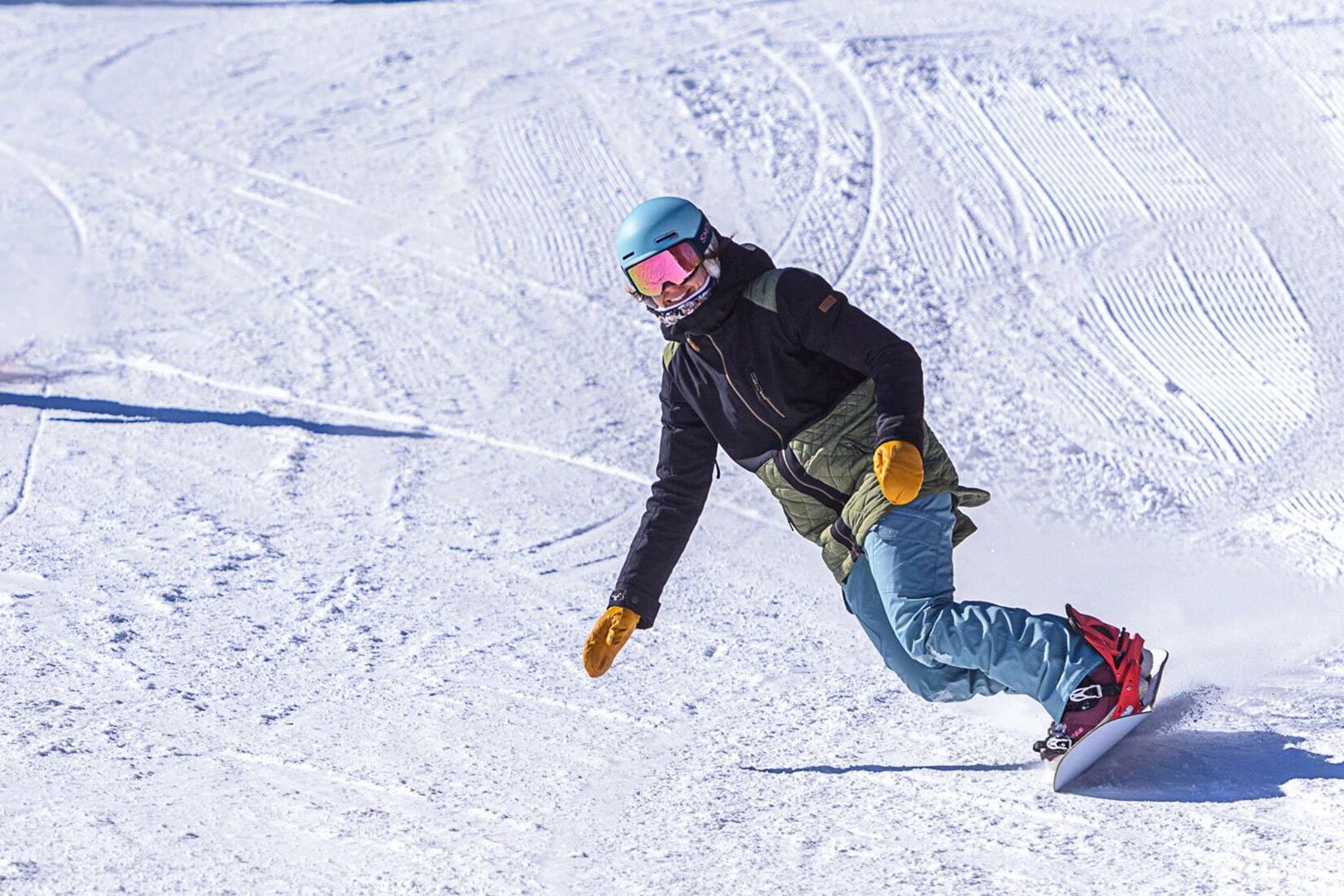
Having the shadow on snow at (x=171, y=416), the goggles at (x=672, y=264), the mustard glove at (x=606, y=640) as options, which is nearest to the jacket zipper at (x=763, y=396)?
the goggles at (x=672, y=264)

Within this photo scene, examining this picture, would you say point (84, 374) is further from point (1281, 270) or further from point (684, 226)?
point (1281, 270)

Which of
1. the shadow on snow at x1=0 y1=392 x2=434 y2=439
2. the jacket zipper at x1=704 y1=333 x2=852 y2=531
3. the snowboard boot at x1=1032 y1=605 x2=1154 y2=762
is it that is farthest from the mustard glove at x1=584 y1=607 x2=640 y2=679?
the shadow on snow at x1=0 y1=392 x2=434 y2=439

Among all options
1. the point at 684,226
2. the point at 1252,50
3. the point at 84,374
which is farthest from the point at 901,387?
the point at 1252,50

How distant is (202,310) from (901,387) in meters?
6.09

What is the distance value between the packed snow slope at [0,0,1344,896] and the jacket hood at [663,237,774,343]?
1210 millimetres

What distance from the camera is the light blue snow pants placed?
3.71 m

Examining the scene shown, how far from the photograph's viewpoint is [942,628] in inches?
148

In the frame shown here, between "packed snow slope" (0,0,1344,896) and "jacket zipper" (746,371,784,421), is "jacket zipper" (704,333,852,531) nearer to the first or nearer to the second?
"jacket zipper" (746,371,784,421)

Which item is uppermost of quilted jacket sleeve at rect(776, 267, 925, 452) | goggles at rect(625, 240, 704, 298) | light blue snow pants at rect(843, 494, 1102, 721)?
goggles at rect(625, 240, 704, 298)

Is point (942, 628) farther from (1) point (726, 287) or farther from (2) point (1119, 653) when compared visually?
(1) point (726, 287)

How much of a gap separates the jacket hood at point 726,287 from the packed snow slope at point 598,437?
3.97ft

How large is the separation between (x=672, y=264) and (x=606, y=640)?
108 centimetres

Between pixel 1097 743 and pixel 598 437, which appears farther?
pixel 598 437

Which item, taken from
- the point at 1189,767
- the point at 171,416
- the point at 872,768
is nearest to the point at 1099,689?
the point at 1189,767
